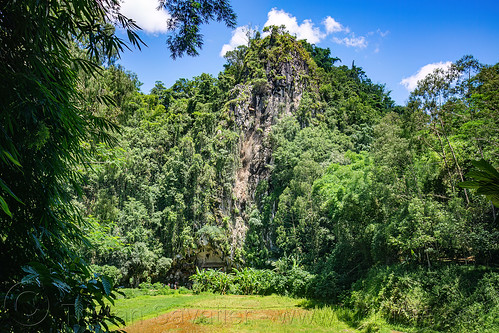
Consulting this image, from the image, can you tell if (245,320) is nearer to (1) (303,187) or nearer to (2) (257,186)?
(1) (303,187)

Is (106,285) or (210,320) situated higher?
(106,285)

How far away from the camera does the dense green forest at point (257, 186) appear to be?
241 cm

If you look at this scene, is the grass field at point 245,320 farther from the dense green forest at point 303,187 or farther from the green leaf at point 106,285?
the green leaf at point 106,285

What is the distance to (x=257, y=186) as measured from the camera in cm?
2512

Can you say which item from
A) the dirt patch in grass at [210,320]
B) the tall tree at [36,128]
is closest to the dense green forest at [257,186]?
the tall tree at [36,128]

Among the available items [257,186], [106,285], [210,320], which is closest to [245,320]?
[210,320]

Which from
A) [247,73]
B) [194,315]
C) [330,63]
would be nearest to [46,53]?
[194,315]

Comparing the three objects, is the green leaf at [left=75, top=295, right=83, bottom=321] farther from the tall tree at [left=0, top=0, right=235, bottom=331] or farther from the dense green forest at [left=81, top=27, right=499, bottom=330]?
the dense green forest at [left=81, top=27, right=499, bottom=330]

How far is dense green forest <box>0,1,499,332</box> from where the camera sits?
2410 mm

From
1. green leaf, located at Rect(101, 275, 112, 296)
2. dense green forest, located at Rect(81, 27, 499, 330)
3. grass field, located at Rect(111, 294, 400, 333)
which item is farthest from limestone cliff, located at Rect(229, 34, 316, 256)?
green leaf, located at Rect(101, 275, 112, 296)

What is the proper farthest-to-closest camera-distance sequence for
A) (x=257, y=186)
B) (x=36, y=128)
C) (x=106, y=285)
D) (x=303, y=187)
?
(x=257, y=186) → (x=303, y=187) → (x=36, y=128) → (x=106, y=285)

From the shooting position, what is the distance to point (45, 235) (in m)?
2.60

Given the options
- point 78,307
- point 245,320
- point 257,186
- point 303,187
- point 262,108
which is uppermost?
point 262,108

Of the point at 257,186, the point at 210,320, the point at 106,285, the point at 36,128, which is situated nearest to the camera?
the point at 106,285
